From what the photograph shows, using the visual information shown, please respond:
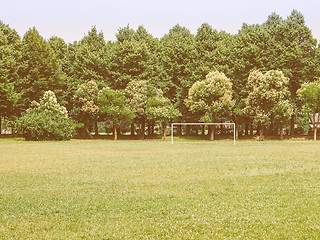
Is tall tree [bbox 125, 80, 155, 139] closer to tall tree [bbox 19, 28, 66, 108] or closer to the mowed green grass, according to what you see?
tall tree [bbox 19, 28, 66, 108]

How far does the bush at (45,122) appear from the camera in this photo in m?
49.5

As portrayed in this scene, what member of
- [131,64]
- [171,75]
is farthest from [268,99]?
[131,64]

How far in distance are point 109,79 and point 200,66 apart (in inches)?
708

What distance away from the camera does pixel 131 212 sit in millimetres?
9969

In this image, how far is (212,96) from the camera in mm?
58500

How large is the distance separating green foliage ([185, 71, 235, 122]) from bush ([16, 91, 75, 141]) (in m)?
21.8

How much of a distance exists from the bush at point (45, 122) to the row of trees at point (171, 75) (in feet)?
14.3

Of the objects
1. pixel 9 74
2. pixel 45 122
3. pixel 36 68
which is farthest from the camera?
pixel 36 68

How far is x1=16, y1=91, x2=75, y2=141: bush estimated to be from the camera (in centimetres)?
4950

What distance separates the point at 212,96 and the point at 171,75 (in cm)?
1294

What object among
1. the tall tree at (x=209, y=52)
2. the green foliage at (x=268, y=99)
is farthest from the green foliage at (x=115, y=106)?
the green foliage at (x=268, y=99)

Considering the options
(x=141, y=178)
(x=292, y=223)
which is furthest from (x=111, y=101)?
(x=292, y=223)

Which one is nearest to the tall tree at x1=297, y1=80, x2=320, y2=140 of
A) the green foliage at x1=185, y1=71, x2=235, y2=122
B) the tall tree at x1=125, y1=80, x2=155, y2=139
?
the green foliage at x1=185, y1=71, x2=235, y2=122

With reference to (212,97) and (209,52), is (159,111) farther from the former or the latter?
(209,52)
